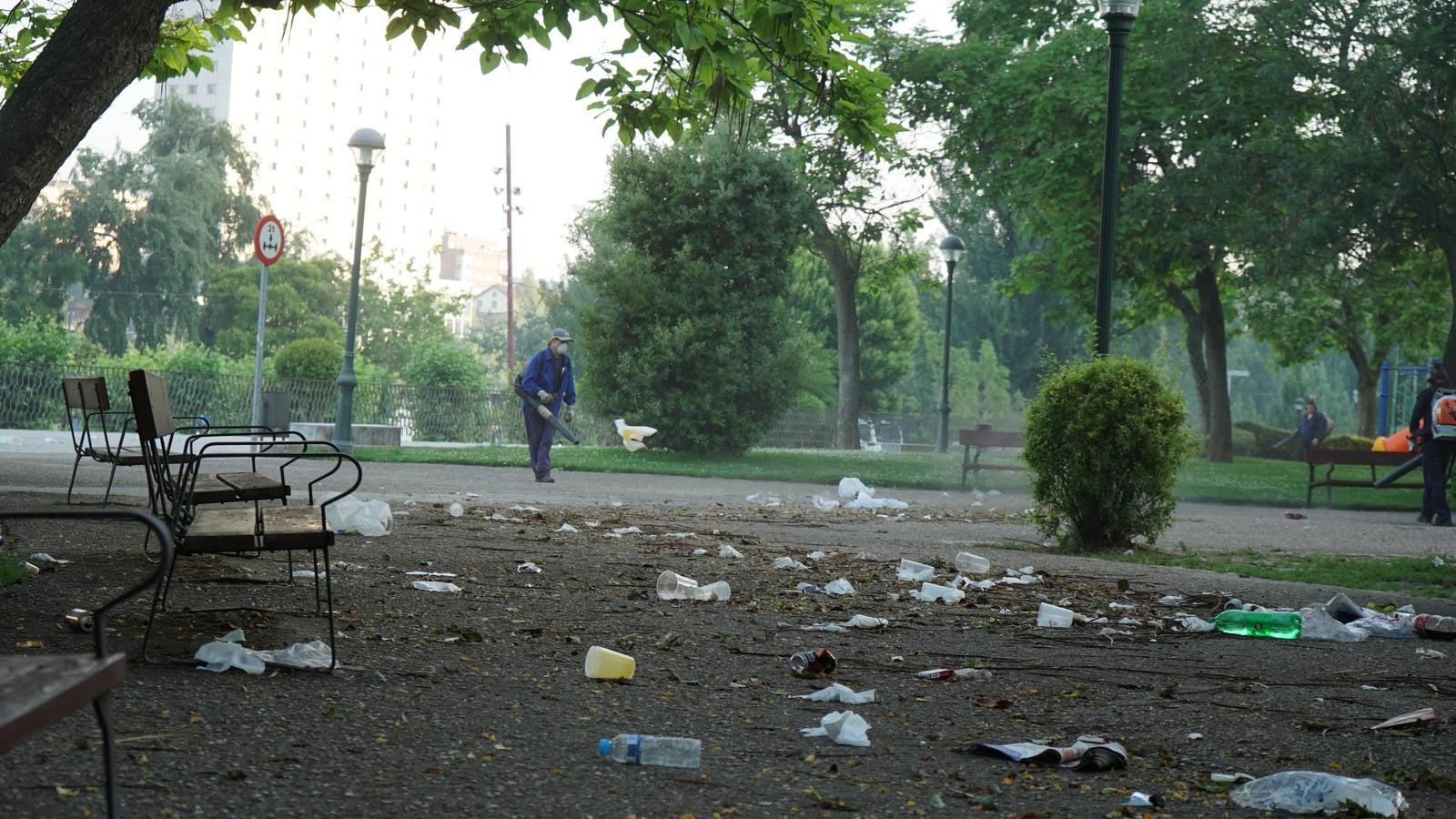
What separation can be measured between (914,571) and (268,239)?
12.7 meters

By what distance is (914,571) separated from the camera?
27.6ft

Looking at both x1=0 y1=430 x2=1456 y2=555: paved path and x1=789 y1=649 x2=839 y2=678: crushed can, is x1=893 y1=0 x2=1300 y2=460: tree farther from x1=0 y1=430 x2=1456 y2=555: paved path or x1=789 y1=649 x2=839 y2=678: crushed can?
x1=789 y1=649 x2=839 y2=678: crushed can

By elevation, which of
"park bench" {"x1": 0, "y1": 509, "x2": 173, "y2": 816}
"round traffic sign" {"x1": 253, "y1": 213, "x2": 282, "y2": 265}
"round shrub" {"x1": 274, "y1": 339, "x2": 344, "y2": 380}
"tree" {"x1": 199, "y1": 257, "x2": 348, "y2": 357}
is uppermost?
"tree" {"x1": 199, "y1": 257, "x2": 348, "y2": 357}

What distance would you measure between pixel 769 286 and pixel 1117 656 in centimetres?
2047

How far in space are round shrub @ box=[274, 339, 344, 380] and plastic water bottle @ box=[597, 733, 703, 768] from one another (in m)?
27.7

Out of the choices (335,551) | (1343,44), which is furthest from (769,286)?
(335,551)

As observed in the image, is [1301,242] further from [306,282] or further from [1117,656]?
[306,282]

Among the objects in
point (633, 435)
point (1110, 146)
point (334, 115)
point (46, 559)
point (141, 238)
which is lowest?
point (46, 559)

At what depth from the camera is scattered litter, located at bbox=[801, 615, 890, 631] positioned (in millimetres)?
6371

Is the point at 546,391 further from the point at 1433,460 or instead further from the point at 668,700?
the point at 668,700

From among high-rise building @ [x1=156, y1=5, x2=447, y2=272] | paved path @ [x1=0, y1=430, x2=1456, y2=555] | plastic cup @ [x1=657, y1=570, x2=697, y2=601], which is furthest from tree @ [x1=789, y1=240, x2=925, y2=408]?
high-rise building @ [x1=156, y1=5, x2=447, y2=272]

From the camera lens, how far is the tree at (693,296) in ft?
82.0

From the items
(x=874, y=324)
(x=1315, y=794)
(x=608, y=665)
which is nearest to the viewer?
(x=1315, y=794)

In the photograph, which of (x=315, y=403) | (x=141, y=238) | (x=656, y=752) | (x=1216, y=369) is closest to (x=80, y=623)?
(x=656, y=752)
